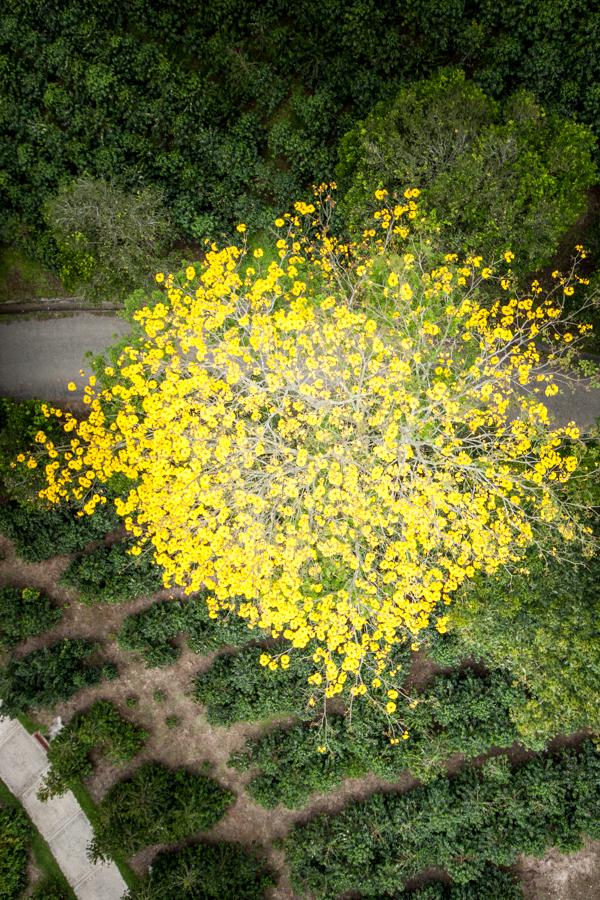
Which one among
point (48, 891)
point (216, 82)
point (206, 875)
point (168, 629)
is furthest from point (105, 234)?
point (48, 891)

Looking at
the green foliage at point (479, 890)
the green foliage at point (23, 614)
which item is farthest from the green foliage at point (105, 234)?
the green foliage at point (479, 890)

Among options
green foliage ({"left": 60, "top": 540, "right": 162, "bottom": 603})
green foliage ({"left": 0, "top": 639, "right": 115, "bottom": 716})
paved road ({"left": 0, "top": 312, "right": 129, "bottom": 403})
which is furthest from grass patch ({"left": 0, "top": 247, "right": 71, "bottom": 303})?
green foliage ({"left": 0, "top": 639, "right": 115, "bottom": 716})

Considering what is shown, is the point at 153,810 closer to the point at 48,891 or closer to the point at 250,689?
the point at 48,891

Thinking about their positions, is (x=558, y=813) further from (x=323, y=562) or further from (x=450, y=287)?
(x=450, y=287)

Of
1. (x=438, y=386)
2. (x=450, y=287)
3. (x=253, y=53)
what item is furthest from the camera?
(x=253, y=53)

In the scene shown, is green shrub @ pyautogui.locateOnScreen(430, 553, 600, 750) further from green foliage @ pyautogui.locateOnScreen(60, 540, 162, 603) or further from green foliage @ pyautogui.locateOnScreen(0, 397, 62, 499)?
green foliage @ pyautogui.locateOnScreen(0, 397, 62, 499)

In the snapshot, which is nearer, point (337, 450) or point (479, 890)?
point (337, 450)

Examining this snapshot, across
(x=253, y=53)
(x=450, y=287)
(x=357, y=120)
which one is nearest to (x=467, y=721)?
(x=450, y=287)

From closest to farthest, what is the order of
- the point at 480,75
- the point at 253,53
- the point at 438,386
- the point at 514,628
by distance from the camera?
the point at 438,386, the point at 514,628, the point at 480,75, the point at 253,53
